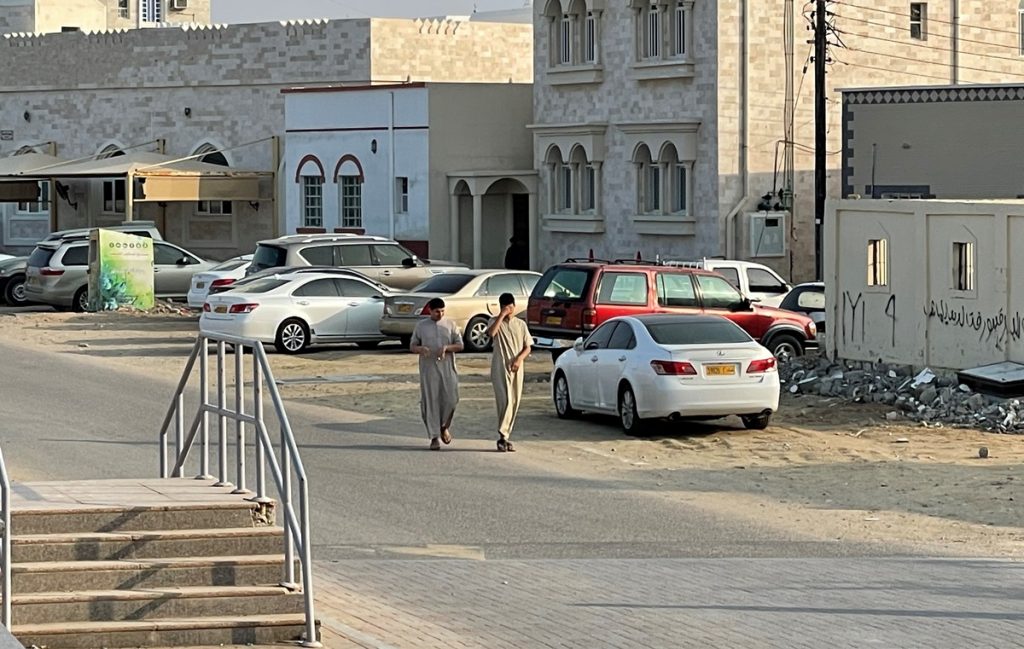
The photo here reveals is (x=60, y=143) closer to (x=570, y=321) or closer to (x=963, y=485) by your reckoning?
(x=570, y=321)

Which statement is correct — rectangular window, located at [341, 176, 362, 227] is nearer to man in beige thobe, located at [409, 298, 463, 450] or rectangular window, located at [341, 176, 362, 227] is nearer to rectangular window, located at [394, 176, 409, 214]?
rectangular window, located at [394, 176, 409, 214]

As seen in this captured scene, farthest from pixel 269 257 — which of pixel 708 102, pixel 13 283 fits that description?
pixel 708 102

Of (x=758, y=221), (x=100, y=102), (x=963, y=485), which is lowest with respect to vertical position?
(x=963, y=485)

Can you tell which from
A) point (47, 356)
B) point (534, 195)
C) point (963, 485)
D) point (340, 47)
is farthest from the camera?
point (340, 47)

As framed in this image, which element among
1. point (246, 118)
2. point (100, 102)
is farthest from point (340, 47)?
point (100, 102)

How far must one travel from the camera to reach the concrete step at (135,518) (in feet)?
35.2

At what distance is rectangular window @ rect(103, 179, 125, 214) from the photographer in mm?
61188

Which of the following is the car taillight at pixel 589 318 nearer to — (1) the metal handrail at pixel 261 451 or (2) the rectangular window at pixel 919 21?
(1) the metal handrail at pixel 261 451

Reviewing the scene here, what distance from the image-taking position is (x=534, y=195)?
48.0 meters

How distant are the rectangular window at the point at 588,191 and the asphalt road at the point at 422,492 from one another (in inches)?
882

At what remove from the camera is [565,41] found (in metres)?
47.0

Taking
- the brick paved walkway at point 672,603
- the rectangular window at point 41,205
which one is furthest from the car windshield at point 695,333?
the rectangular window at point 41,205

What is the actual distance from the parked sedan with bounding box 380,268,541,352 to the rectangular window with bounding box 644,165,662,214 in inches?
491

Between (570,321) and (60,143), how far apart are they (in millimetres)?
40561
